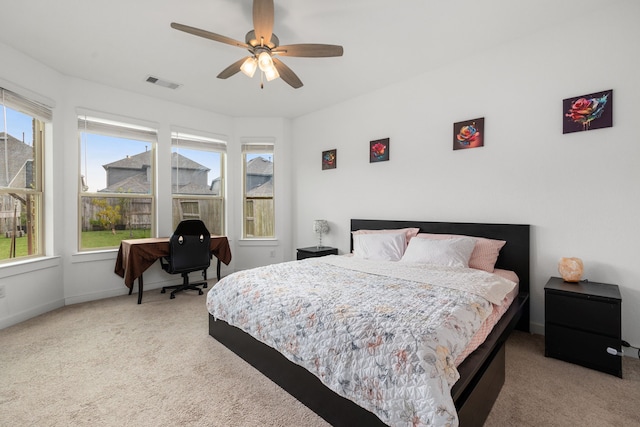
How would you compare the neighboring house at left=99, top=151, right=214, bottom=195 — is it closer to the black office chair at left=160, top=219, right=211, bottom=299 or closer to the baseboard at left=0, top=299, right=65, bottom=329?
the black office chair at left=160, top=219, right=211, bottom=299

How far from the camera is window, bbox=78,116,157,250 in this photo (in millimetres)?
3863

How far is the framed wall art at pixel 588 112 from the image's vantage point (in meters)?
2.42

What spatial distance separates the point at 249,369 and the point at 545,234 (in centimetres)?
281

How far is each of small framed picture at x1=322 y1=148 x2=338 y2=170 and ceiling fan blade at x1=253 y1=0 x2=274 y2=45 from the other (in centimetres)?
241

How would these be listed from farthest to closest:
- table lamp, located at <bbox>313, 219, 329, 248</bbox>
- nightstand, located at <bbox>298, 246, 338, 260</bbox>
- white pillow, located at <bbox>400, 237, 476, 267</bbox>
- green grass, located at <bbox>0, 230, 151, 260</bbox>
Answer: table lamp, located at <bbox>313, 219, 329, 248</bbox> < nightstand, located at <bbox>298, 246, 338, 260</bbox> < green grass, located at <bbox>0, 230, 151, 260</bbox> < white pillow, located at <bbox>400, 237, 476, 267</bbox>

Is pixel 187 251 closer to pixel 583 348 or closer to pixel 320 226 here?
pixel 320 226

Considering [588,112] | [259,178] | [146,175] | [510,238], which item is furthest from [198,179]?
[588,112]

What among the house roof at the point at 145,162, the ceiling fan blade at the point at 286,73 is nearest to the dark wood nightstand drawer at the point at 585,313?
the ceiling fan blade at the point at 286,73

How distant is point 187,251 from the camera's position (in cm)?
386

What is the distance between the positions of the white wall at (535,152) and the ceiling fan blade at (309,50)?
1.66 meters

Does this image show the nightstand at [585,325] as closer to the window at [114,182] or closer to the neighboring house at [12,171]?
the window at [114,182]

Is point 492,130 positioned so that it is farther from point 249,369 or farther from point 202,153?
point 202,153

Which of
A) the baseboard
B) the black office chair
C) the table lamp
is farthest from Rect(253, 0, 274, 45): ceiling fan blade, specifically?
the baseboard

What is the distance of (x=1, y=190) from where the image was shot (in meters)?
2.98
